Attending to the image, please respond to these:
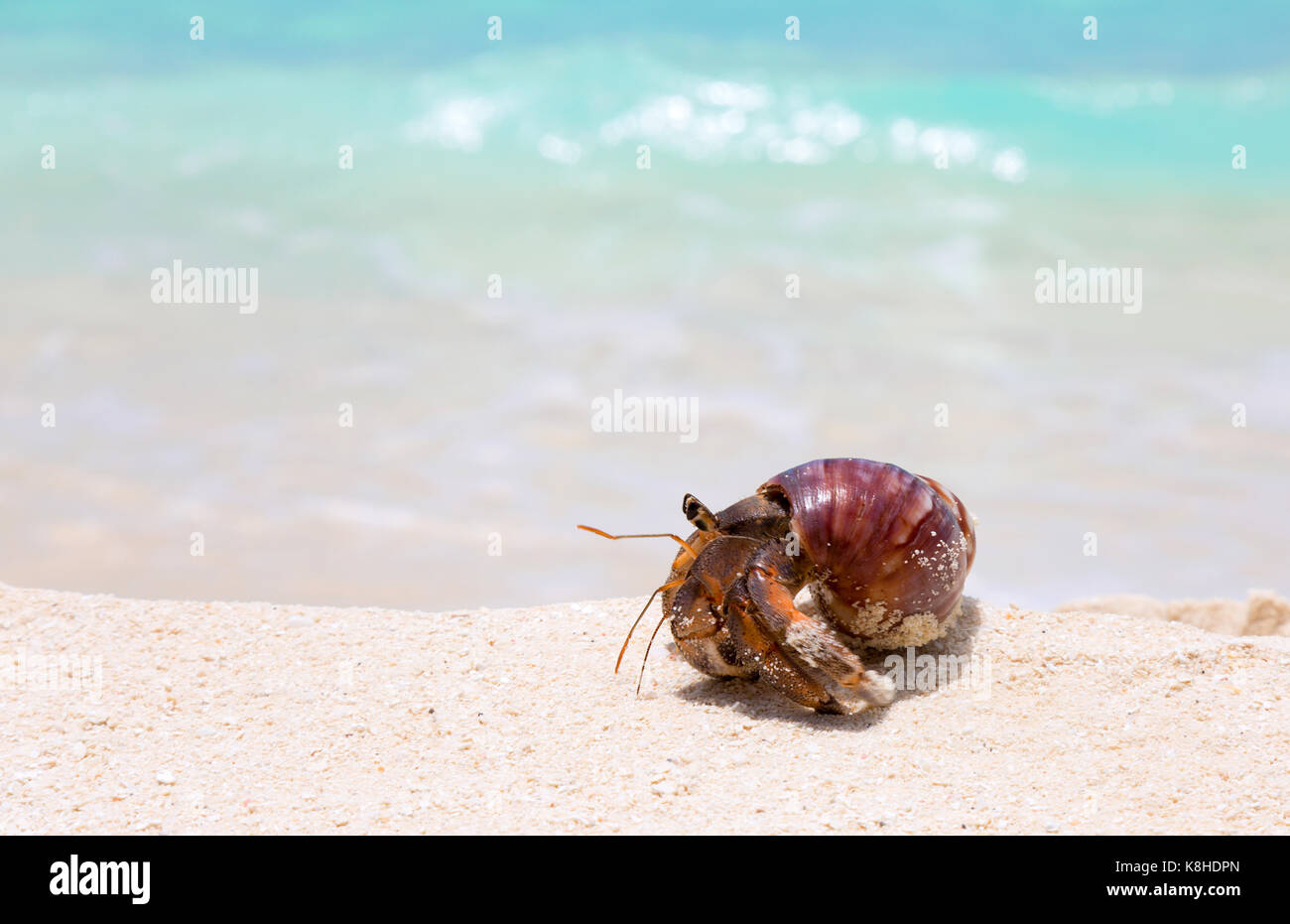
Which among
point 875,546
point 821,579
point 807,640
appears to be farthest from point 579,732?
point 875,546

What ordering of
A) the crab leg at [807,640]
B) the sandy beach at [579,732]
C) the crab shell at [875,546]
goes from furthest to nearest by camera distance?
the crab shell at [875,546], the crab leg at [807,640], the sandy beach at [579,732]

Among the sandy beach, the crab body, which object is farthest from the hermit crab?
the sandy beach

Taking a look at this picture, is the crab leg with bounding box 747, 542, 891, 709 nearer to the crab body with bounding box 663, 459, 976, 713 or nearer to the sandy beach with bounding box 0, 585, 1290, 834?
the crab body with bounding box 663, 459, 976, 713

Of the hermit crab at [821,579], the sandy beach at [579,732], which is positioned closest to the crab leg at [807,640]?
the hermit crab at [821,579]

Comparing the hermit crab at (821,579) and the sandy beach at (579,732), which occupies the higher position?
the hermit crab at (821,579)

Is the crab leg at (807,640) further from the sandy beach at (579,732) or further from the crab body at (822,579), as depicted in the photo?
the sandy beach at (579,732)
